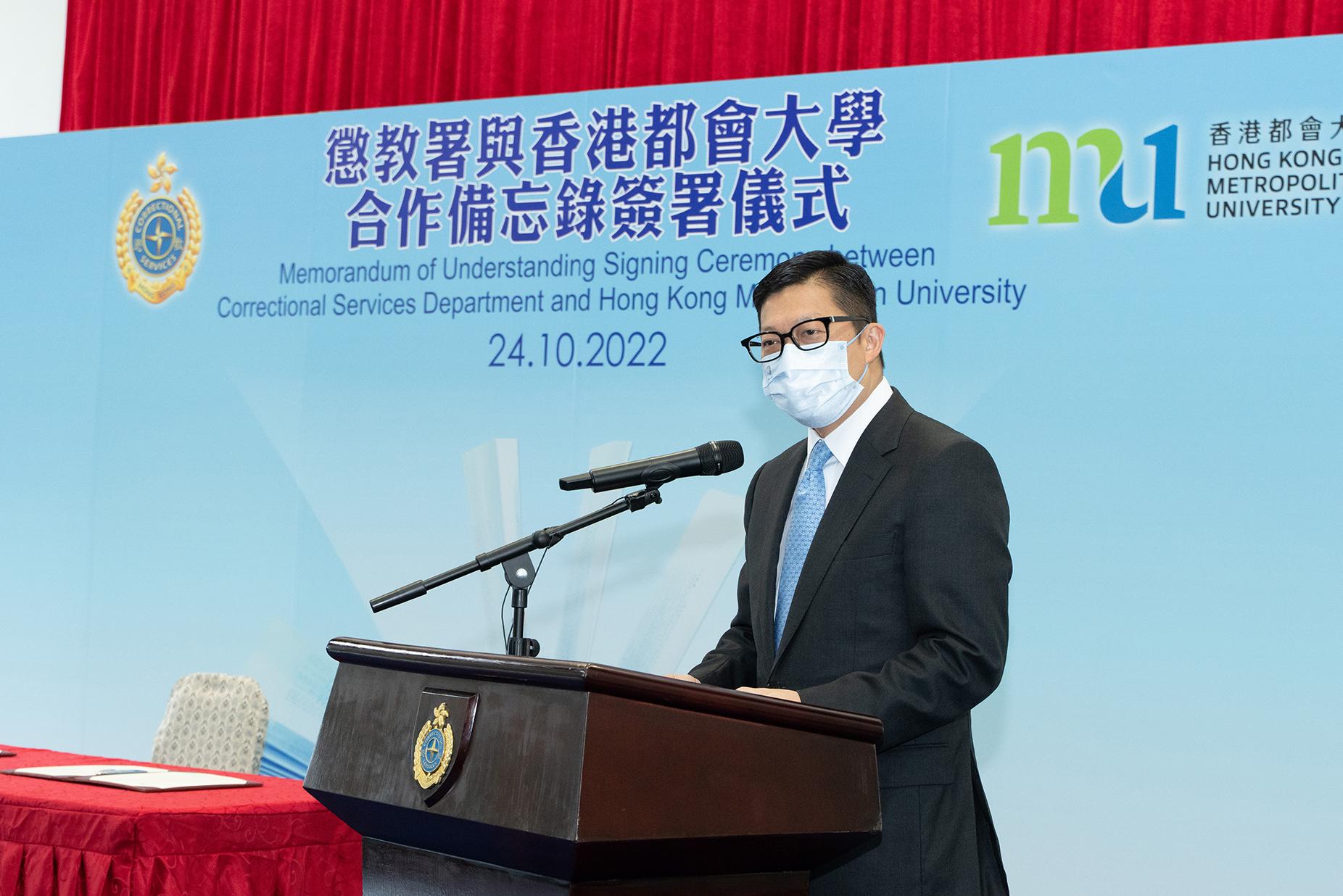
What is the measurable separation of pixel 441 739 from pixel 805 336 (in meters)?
0.90

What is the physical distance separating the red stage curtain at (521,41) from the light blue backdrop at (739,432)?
2.44 feet

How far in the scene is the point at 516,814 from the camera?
117cm

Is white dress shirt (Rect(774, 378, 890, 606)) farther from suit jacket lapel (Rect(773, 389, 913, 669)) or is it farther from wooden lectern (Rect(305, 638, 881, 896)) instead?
wooden lectern (Rect(305, 638, 881, 896))

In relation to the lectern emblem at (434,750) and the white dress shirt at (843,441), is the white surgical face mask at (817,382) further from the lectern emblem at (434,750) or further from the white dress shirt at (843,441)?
the lectern emblem at (434,750)

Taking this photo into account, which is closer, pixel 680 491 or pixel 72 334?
pixel 680 491

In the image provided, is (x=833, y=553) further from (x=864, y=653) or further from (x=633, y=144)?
(x=633, y=144)

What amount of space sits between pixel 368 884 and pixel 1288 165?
9.40 feet

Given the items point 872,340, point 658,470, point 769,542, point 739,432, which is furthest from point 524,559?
point 739,432

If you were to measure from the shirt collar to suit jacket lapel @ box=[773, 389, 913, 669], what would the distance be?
0.10 ft

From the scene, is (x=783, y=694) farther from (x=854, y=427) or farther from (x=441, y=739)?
(x=854, y=427)

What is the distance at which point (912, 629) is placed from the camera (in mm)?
1796

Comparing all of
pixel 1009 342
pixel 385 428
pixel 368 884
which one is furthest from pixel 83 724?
pixel 368 884

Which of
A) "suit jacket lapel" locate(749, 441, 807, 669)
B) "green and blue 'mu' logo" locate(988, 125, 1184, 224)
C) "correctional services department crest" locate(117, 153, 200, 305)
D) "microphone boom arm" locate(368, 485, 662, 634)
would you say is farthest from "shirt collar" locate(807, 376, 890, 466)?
"correctional services department crest" locate(117, 153, 200, 305)

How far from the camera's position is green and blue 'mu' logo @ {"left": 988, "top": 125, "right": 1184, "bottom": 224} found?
3465 mm
